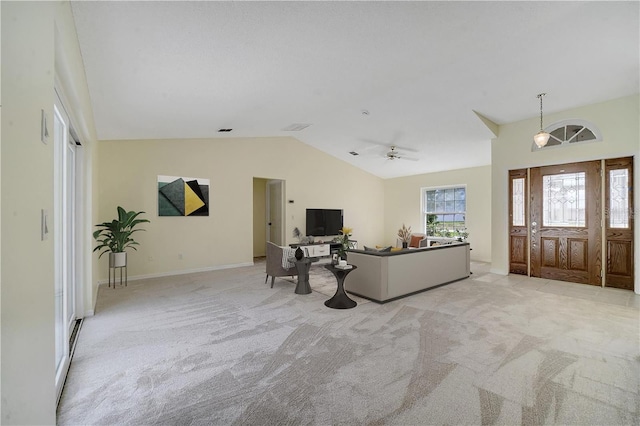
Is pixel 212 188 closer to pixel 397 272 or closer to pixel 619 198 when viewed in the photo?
pixel 397 272

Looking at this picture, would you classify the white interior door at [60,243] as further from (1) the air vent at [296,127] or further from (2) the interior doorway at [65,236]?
(1) the air vent at [296,127]

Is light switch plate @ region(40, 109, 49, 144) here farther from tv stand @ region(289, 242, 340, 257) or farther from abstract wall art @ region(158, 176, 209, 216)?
tv stand @ region(289, 242, 340, 257)

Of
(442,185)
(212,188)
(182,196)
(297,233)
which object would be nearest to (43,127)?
(182,196)

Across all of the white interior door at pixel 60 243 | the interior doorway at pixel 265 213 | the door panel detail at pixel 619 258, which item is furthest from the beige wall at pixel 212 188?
the door panel detail at pixel 619 258

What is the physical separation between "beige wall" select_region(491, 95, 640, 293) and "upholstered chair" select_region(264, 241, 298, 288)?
165 inches

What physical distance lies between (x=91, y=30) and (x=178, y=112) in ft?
6.60

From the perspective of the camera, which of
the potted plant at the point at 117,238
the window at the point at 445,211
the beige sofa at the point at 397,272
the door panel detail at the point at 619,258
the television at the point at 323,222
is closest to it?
the beige sofa at the point at 397,272

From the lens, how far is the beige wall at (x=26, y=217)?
0.96m

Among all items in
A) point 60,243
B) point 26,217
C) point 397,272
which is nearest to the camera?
point 26,217

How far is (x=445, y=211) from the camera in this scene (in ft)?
28.8

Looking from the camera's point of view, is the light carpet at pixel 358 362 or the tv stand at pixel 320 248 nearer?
the light carpet at pixel 358 362

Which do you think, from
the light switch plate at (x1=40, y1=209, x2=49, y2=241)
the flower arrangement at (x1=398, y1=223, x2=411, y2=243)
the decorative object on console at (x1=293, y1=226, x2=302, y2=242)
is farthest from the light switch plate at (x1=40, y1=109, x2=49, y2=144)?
the flower arrangement at (x1=398, y1=223, x2=411, y2=243)

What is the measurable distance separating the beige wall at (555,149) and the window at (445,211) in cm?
193

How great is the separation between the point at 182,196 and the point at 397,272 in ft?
14.7
